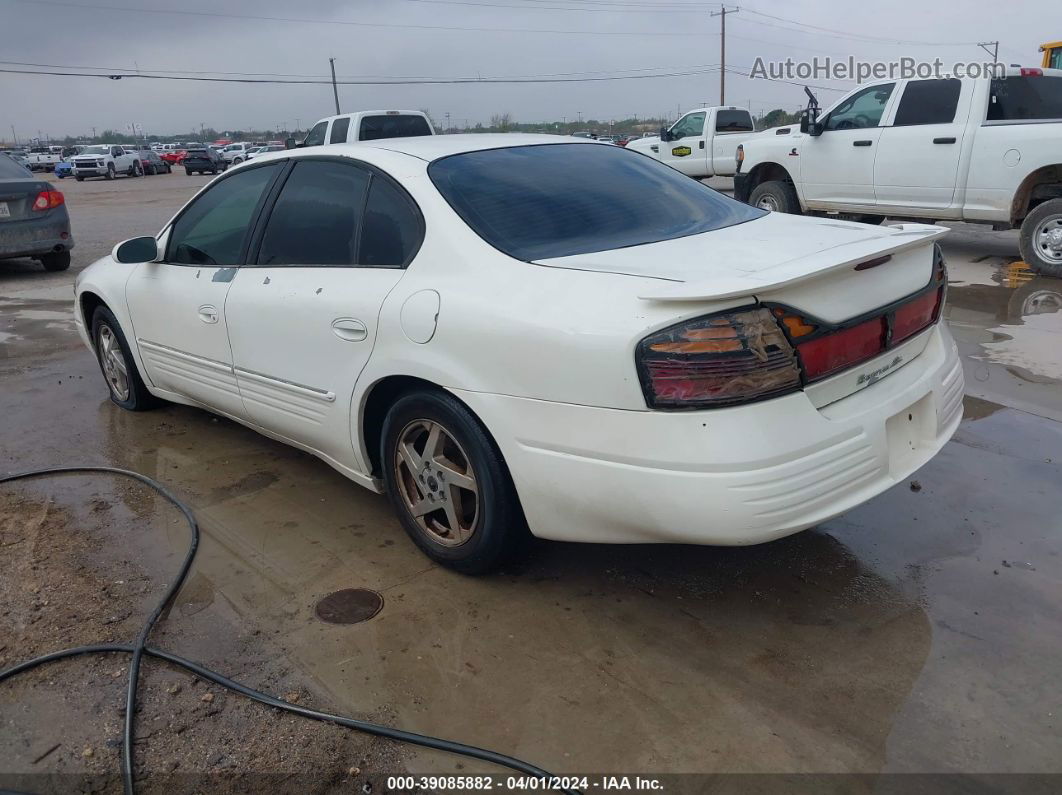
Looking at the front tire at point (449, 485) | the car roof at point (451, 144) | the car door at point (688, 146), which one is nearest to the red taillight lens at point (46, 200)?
the car roof at point (451, 144)

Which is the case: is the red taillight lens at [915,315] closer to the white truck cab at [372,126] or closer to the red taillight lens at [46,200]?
the red taillight lens at [46,200]

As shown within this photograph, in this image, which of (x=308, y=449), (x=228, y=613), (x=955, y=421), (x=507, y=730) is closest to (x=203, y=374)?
(x=308, y=449)

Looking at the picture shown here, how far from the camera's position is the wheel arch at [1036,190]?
8383 millimetres

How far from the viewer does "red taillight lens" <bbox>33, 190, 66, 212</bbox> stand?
34.0 feet

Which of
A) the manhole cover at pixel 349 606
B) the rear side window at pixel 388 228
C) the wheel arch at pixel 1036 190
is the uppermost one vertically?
the rear side window at pixel 388 228

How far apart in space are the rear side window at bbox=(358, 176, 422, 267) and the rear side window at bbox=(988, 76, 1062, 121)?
7.83m

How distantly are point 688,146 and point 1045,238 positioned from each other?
10.4 meters

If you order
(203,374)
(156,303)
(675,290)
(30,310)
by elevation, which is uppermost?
(675,290)

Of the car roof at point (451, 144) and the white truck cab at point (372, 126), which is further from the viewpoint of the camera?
the white truck cab at point (372, 126)

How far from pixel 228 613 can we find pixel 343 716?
2.62ft

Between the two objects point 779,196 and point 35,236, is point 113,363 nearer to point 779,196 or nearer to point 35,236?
point 35,236

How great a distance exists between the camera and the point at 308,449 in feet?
12.8

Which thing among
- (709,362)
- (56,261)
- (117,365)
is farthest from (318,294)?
(56,261)

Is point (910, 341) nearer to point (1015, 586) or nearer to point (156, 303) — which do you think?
point (1015, 586)
